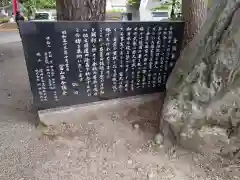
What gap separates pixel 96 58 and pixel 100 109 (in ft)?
2.35

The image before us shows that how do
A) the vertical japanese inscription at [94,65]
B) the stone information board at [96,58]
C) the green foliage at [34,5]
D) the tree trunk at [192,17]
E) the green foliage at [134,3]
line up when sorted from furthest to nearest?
the green foliage at [134,3] < the green foliage at [34,5] < the tree trunk at [192,17] < the vertical japanese inscription at [94,65] < the stone information board at [96,58]

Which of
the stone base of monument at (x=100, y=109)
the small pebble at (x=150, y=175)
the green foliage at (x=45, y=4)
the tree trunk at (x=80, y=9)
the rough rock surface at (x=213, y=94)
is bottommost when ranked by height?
the small pebble at (x=150, y=175)

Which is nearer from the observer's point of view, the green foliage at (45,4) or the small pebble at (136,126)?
the small pebble at (136,126)

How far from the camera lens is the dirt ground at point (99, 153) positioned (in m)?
2.70

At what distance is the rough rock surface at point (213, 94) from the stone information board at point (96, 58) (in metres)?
0.63

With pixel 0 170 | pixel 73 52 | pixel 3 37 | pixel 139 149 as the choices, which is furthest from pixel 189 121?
pixel 3 37

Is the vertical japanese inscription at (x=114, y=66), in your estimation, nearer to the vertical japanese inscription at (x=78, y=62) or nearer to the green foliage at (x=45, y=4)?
the vertical japanese inscription at (x=78, y=62)

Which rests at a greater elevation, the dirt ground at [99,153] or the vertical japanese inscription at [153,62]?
the vertical japanese inscription at [153,62]

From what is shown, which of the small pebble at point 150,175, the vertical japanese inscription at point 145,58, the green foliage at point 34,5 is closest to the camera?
the small pebble at point 150,175

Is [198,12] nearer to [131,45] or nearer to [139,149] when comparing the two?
[131,45]

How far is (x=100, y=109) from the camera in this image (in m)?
3.53

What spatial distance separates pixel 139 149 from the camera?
303 centimetres

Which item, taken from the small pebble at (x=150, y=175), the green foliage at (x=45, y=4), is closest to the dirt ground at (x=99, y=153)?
the small pebble at (x=150, y=175)

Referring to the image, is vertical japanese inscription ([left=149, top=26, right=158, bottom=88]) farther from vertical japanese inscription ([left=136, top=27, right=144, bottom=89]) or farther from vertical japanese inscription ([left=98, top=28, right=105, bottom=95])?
vertical japanese inscription ([left=98, top=28, right=105, bottom=95])
